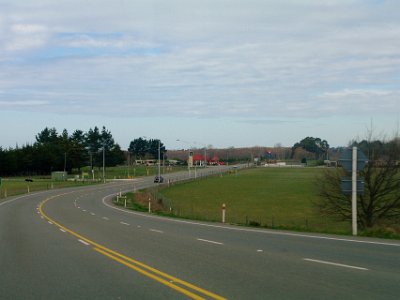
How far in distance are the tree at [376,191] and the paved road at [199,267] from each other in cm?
Answer: 1209

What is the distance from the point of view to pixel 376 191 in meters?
30.8

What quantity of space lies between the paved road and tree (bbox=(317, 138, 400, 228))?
12.1 m

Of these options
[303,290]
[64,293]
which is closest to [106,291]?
[64,293]

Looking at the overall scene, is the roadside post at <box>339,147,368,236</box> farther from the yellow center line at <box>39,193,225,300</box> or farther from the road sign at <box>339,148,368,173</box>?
the yellow center line at <box>39,193,225,300</box>

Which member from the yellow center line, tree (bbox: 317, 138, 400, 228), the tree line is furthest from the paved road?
the tree line

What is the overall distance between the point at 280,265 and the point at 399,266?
2.51 meters

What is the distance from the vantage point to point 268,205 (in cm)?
5484

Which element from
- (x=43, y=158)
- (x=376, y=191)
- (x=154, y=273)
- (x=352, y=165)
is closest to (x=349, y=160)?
(x=352, y=165)

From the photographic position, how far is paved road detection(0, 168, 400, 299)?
30.5 feet

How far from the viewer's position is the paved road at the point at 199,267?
9.30 metres

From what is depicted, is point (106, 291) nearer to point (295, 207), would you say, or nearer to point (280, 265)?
point (280, 265)

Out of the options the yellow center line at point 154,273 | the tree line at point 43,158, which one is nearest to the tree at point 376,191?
the yellow center line at point 154,273

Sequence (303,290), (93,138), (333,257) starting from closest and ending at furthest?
(303,290) → (333,257) → (93,138)

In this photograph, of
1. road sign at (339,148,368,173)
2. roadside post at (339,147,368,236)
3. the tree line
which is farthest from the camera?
the tree line
